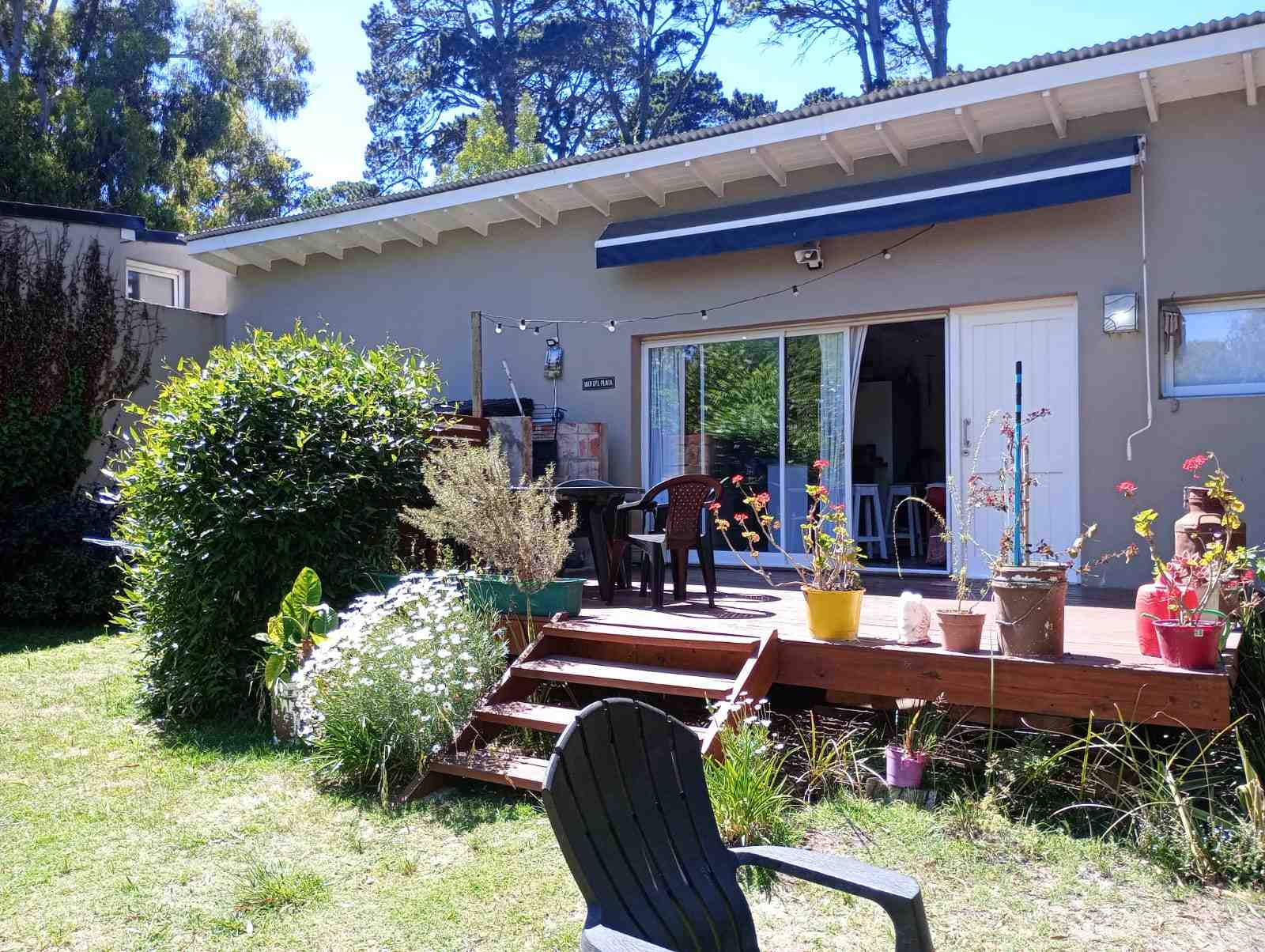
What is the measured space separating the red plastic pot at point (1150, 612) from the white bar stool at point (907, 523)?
5828 millimetres

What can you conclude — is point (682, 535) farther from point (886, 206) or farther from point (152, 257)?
point (152, 257)

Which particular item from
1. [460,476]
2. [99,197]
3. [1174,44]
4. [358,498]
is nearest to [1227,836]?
[460,476]

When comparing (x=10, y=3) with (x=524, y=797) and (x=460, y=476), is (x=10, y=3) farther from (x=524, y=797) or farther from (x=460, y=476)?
(x=524, y=797)

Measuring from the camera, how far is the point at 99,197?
2034cm

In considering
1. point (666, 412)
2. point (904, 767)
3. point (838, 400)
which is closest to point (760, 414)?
point (838, 400)

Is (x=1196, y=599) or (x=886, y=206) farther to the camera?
(x=886, y=206)

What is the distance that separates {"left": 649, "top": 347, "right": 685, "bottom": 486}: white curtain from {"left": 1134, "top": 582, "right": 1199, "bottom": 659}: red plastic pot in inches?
195

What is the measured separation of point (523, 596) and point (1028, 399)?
412cm

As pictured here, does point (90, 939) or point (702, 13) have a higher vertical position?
point (702, 13)

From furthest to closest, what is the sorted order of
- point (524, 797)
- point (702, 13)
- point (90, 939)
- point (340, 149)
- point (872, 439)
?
point (340, 149), point (702, 13), point (872, 439), point (524, 797), point (90, 939)

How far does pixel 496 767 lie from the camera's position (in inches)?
167

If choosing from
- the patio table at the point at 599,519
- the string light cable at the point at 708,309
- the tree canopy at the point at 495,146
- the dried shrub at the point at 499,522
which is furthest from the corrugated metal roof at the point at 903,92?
the tree canopy at the point at 495,146

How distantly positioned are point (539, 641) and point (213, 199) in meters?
22.8

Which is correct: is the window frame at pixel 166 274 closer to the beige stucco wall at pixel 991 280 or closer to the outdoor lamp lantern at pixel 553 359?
the beige stucco wall at pixel 991 280
